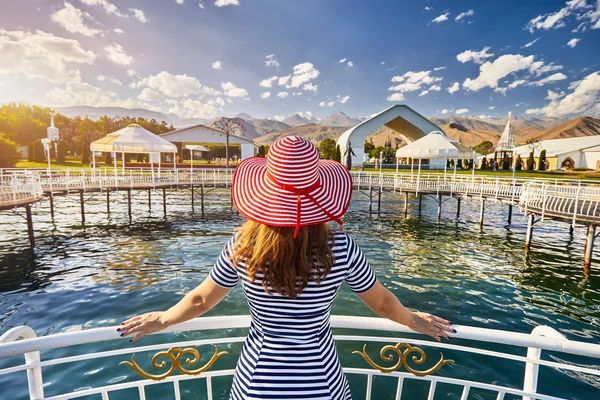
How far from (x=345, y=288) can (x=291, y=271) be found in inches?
357

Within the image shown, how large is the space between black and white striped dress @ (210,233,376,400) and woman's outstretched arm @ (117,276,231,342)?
140mm

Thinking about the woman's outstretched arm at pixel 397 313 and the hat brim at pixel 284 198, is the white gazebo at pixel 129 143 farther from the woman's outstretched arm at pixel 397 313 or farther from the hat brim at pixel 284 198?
the woman's outstretched arm at pixel 397 313

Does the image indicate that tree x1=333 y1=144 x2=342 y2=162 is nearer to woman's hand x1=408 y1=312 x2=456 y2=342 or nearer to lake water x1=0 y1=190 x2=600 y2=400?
lake water x1=0 y1=190 x2=600 y2=400

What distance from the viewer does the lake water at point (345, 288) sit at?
226 inches

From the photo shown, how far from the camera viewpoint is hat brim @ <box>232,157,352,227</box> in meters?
1.30

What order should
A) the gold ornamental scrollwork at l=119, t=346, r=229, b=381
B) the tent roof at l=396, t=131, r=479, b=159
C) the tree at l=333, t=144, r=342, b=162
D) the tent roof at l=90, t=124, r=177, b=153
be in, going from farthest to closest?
the tree at l=333, t=144, r=342, b=162, the tent roof at l=396, t=131, r=479, b=159, the tent roof at l=90, t=124, r=177, b=153, the gold ornamental scrollwork at l=119, t=346, r=229, b=381

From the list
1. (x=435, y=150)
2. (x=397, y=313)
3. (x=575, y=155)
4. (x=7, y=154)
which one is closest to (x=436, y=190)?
(x=435, y=150)

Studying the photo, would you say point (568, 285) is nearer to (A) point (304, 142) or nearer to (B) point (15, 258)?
(A) point (304, 142)

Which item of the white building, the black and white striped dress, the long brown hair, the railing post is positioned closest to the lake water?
the railing post

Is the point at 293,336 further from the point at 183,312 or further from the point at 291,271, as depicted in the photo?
the point at 183,312

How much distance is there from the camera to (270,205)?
1.33 metres

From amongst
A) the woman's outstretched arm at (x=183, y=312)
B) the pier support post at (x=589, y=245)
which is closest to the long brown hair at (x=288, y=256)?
the woman's outstretched arm at (x=183, y=312)

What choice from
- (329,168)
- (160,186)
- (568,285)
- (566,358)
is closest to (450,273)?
(568,285)

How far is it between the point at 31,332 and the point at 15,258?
1383 cm
